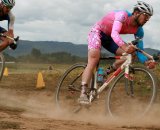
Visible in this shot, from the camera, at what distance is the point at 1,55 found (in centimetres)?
1205

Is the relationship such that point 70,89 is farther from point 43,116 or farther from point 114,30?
point 114,30

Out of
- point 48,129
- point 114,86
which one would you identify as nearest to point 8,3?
point 114,86

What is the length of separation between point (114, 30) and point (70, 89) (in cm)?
199

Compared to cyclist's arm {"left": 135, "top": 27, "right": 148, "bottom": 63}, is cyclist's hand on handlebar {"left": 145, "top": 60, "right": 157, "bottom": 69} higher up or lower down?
lower down

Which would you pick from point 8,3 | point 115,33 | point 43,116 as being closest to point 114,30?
point 115,33

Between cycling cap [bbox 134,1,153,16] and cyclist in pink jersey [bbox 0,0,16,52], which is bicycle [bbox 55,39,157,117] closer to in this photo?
cycling cap [bbox 134,1,153,16]

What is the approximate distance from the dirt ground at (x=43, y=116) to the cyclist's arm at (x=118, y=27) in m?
1.44

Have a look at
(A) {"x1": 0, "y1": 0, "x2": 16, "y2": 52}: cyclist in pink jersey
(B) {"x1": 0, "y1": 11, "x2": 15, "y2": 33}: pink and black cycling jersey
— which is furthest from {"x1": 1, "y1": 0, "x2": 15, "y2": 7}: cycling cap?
(B) {"x1": 0, "y1": 11, "x2": 15, "y2": 33}: pink and black cycling jersey

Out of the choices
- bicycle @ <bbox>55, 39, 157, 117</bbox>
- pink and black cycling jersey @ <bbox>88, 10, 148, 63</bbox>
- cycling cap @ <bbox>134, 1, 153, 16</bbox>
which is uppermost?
cycling cap @ <bbox>134, 1, 153, 16</bbox>

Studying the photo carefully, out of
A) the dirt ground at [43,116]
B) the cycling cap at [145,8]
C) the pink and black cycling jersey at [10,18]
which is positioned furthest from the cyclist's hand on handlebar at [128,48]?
the pink and black cycling jersey at [10,18]

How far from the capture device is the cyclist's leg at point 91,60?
363 inches

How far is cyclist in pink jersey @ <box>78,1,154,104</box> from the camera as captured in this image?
340 inches

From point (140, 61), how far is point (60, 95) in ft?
8.12

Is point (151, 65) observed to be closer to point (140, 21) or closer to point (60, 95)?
point (140, 21)
